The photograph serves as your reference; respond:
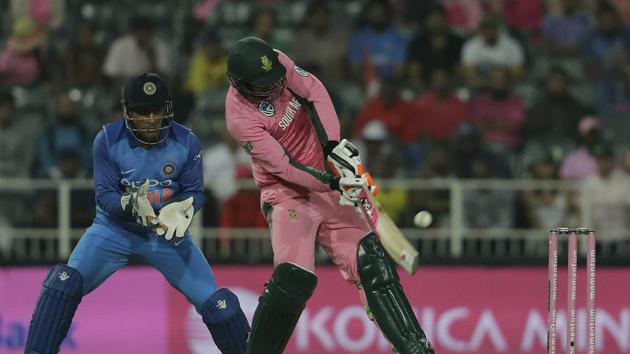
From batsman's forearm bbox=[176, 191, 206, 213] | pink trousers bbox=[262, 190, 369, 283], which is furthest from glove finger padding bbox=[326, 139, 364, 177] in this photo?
batsman's forearm bbox=[176, 191, 206, 213]

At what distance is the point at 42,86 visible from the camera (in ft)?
40.2

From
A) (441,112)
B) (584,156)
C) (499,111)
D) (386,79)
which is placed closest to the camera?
(584,156)

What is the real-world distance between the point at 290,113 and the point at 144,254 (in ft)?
3.48

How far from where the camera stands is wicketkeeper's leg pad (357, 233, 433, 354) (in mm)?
6582

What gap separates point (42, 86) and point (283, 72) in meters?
5.86

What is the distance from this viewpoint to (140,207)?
6797 mm

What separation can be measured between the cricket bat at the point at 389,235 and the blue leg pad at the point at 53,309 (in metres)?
1.52

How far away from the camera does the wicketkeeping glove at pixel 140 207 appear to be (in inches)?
268

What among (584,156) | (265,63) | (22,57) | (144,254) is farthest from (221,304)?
(22,57)

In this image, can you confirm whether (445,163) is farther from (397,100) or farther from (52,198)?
(52,198)

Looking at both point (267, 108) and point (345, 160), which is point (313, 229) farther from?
point (267, 108)

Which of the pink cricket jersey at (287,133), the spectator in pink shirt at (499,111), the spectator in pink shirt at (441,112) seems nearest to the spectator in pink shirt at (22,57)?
the spectator in pink shirt at (441,112)

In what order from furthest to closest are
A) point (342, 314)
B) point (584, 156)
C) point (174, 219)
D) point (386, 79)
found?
point (386, 79) → point (584, 156) → point (342, 314) → point (174, 219)

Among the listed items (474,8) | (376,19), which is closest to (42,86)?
(376,19)
